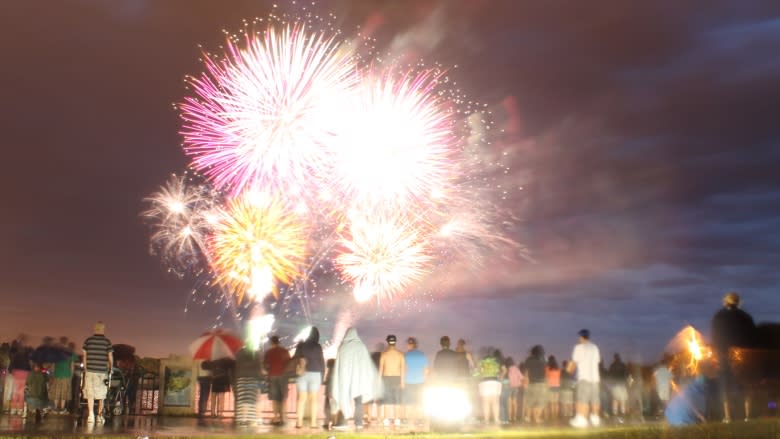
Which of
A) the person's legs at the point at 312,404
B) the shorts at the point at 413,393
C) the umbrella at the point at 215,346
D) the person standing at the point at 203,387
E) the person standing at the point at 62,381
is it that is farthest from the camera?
the person standing at the point at 203,387

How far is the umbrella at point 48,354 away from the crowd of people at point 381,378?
0.03 meters

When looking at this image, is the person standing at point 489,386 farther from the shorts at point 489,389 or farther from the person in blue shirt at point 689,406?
the person in blue shirt at point 689,406

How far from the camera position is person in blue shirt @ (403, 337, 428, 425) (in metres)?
19.8

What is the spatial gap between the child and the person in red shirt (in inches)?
261

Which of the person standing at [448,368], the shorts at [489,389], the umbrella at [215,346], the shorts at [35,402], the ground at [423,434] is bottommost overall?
the ground at [423,434]

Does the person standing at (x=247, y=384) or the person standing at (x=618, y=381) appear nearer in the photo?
the person standing at (x=247, y=384)

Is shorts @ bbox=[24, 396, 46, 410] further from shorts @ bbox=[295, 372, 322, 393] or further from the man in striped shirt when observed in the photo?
shorts @ bbox=[295, 372, 322, 393]

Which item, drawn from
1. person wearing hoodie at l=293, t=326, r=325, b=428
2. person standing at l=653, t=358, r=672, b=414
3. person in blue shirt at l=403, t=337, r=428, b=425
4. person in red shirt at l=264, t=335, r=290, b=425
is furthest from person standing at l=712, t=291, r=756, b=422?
person in red shirt at l=264, t=335, r=290, b=425

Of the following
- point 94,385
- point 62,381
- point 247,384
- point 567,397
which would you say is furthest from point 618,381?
point 62,381

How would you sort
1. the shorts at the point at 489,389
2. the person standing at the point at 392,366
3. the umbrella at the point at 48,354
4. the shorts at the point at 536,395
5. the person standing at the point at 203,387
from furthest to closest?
the person standing at the point at 203,387, the shorts at the point at 536,395, the umbrella at the point at 48,354, the shorts at the point at 489,389, the person standing at the point at 392,366

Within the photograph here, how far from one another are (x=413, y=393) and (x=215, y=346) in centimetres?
611

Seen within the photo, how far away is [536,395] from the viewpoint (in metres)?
21.9

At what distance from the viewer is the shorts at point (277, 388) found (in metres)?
19.8

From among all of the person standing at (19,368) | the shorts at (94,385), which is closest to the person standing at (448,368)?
the shorts at (94,385)
